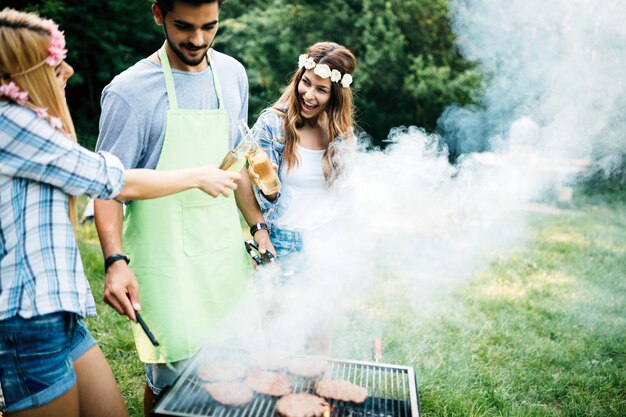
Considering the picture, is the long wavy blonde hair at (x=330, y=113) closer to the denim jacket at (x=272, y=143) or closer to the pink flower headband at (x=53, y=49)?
the denim jacket at (x=272, y=143)

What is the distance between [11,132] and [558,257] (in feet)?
19.4

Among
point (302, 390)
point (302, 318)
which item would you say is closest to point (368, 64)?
point (302, 318)

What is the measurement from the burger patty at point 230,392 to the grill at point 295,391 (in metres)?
0.02

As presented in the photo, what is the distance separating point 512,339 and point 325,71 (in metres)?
2.73

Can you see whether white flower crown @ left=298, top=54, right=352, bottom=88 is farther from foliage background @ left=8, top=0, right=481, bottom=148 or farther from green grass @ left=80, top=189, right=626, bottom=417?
foliage background @ left=8, top=0, right=481, bottom=148

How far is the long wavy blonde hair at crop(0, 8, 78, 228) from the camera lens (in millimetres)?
1576

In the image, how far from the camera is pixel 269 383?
2221mm

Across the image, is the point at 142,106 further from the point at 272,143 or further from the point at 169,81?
the point at 272,143

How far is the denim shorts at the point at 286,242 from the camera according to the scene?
3.00 metres

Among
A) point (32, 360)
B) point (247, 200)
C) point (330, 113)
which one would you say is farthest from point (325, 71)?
point (32, 360)

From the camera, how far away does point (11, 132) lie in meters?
1.54

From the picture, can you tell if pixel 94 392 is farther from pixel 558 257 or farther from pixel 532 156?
pixel 532 156

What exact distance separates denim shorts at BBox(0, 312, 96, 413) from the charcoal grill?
0.42 meters

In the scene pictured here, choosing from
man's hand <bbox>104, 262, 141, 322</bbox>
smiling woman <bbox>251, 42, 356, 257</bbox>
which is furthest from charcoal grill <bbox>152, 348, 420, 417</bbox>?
smiling woman <bbox>251, 42, 356, 257</bbox>
